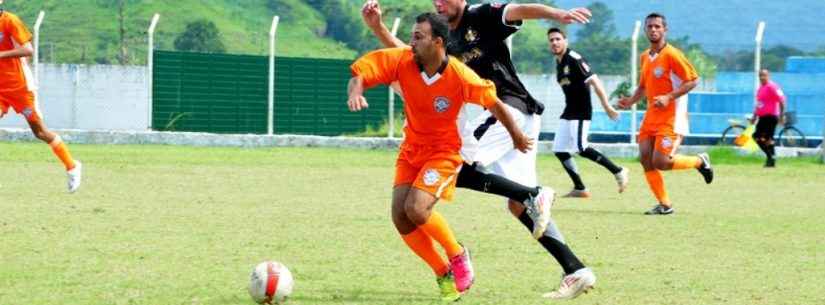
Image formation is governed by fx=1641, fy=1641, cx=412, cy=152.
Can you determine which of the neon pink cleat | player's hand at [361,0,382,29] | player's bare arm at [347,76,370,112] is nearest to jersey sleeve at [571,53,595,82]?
player's hand at [361,0,382,29]

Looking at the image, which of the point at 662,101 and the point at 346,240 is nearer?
the point at 346,240

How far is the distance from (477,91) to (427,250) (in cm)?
93

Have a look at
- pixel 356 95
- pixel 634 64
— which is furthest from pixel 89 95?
pixel 356 95

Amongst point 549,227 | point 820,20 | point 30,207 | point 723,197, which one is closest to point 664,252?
point 549,227

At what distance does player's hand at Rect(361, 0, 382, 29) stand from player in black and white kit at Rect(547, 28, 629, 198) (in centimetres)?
821

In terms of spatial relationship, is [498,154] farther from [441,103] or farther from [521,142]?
[441,103]

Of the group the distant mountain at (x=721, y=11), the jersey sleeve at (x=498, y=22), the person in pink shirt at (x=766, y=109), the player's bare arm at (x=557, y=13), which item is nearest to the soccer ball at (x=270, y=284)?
the player's bare arm at (x=557, y=13)

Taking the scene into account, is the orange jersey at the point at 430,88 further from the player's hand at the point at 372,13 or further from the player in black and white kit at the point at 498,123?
the player's hand at the point at 372,13

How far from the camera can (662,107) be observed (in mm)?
15547

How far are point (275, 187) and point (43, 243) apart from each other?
286 inches

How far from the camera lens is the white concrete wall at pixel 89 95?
114ft

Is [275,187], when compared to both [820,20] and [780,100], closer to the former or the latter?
[780,100]

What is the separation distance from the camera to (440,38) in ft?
27.7

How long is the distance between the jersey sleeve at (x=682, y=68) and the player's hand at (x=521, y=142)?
23.0ft
